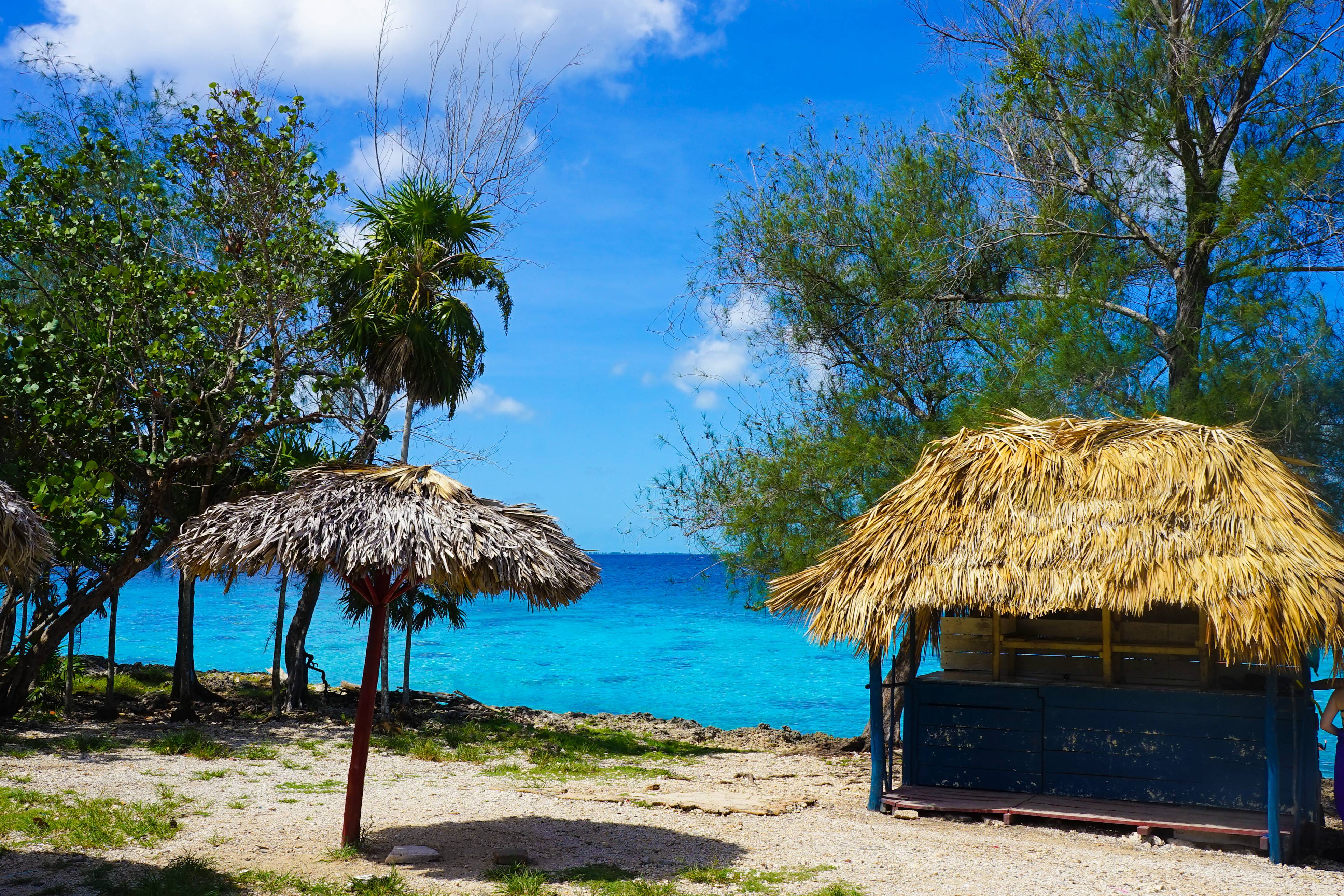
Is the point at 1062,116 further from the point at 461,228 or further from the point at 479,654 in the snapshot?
the point at 479,654

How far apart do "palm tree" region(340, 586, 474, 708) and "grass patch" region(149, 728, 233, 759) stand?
3.17 m

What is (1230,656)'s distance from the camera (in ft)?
26.8

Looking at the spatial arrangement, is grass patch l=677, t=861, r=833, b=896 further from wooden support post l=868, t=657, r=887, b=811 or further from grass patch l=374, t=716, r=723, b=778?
grass patch l=374, t=716, r=723, b=778

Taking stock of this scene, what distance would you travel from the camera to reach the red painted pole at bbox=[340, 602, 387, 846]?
7.18 metres

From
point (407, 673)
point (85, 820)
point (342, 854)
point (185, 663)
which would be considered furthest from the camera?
point (407, 673)

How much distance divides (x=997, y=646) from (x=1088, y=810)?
1.80 metres

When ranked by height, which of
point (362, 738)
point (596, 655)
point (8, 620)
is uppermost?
point (8, 620)

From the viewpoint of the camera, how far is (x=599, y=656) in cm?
4669

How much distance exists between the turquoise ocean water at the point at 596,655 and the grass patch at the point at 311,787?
5.60 meters

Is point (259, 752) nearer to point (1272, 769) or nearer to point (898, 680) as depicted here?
point (898, 680)

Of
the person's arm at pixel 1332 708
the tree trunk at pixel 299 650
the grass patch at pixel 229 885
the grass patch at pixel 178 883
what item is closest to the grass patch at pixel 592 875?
the grass patch at pixel 229 885

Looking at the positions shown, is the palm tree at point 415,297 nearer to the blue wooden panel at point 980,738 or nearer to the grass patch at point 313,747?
the grass patch at point 313,747

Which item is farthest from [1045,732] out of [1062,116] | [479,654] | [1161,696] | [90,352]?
[479,654]

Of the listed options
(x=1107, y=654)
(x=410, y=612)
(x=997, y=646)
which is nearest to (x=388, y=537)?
(x=997, y=646)
